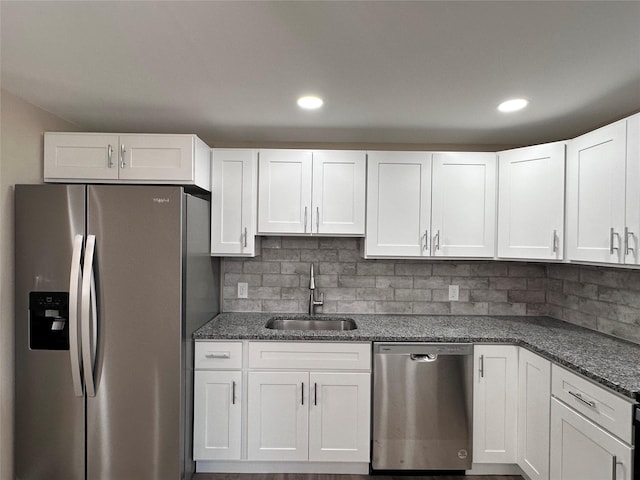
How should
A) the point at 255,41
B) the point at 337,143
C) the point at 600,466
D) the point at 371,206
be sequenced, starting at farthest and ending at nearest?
the point at 337,143
the point at 371,206
the point at 600,466
the point at 255,41

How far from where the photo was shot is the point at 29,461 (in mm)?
2061

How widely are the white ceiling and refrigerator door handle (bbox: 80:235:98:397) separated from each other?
0.90m

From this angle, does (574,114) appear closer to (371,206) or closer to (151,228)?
(371,206)

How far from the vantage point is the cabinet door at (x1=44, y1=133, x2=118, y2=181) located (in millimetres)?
2281

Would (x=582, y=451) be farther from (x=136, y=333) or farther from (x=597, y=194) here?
(x=136, y=333)

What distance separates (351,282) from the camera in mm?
2992

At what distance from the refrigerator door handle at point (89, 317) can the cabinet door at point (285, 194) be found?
109 centimetres

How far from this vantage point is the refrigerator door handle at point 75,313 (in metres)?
1.97

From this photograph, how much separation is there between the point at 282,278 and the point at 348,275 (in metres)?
0.54

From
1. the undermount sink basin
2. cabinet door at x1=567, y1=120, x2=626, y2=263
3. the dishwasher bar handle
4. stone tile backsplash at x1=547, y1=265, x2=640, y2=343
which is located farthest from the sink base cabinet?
stone tile backsplash at x1=547, y1=265, x2=640, y2=343

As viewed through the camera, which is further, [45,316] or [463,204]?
[463,204]

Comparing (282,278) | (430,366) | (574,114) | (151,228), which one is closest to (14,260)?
(151,228)

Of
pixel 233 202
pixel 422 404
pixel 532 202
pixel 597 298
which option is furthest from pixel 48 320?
pixel 597 298

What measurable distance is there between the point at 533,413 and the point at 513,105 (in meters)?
1.84
